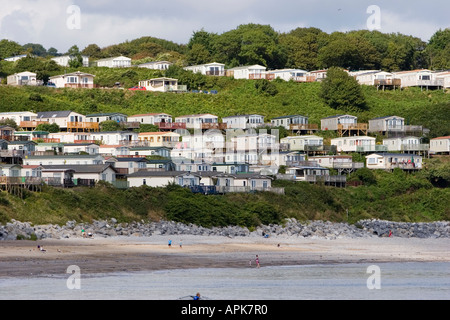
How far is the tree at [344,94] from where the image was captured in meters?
116

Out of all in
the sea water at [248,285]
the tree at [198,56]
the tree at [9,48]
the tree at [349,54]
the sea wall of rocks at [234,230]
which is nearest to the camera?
the sea water at [248,285]

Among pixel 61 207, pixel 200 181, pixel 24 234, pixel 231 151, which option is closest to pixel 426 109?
pixel 231 151

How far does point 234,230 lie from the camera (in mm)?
66625

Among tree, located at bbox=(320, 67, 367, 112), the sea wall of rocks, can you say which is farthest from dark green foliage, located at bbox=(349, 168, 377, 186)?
tree, located at bbox=(320, 67, 367, 112)

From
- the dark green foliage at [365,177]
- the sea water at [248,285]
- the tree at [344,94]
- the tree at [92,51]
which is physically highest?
the tree at [92,51]

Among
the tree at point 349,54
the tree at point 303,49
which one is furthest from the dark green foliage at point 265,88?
the tree at point 303,49

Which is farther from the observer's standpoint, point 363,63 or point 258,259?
point 363,63

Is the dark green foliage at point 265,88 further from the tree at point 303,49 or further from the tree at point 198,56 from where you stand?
the tree at point 303,49

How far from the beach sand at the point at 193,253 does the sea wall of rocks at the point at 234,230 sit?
1.37 metres

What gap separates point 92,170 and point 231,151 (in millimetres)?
24222

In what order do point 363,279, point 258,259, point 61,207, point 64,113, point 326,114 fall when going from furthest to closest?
point 326,114 < point 64,113 < point 61,207 < point 258,259 < point 363,279

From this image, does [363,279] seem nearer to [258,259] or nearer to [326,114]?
[258,259]
